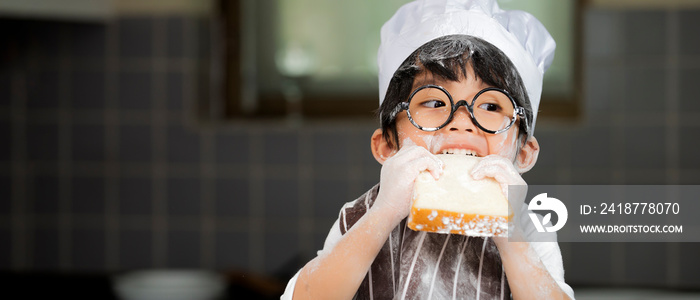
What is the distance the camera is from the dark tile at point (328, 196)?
1.93 m

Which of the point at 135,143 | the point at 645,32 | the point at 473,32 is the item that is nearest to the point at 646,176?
the point at 645,32

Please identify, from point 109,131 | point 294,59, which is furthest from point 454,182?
point 109,131

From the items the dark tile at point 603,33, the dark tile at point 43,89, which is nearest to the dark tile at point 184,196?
the dark tile at point 43,89

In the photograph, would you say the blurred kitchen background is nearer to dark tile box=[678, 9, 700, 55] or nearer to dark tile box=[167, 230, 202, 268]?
dark tile box=[167, 230, 202, 268]

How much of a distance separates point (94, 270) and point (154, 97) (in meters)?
0.59

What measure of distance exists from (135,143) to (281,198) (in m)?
0.50

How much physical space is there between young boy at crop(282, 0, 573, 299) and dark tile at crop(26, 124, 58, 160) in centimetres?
166

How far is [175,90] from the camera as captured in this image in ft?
6.40

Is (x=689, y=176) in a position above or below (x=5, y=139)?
below

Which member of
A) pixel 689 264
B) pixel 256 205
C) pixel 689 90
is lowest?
pixel 689 264

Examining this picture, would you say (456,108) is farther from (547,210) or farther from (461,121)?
(547,210)

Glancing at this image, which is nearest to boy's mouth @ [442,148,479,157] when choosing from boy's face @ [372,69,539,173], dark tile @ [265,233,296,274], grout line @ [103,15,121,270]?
boy's face @ [372,69,539,173]

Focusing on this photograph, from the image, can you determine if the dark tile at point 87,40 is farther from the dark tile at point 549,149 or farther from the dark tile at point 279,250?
the dark tile at point 549,149

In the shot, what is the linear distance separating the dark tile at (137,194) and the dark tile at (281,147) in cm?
40
